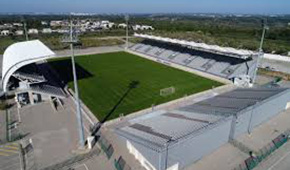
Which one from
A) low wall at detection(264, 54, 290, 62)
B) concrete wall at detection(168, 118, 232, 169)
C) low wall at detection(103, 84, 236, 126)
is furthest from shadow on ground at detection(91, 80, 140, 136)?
low wall at detection(264, 54, 290, 62)

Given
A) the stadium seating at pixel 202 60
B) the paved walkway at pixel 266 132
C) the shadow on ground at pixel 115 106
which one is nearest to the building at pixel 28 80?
the shadow on ground at pixel 115 106

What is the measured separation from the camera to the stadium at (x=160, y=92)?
14.4 metres

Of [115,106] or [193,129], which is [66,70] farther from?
[193,129]

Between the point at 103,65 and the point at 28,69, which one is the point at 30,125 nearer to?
the point at 28,69

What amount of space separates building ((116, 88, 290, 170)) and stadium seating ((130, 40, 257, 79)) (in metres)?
14.0

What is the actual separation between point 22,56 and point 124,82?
1330cm

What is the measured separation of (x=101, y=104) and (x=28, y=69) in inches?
485

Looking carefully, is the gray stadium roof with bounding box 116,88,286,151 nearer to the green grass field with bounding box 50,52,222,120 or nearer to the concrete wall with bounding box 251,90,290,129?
the concrete wall with bounding box 251,90,290,129

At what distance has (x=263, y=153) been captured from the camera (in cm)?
1595

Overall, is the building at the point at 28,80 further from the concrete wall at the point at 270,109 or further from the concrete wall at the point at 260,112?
the concrete wall at the point at 270,109

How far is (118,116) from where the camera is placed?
21125 millimetres

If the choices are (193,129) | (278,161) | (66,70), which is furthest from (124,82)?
(278,161)

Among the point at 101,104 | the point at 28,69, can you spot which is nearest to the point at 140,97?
the point at 101,104

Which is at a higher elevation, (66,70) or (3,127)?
(66,70)
